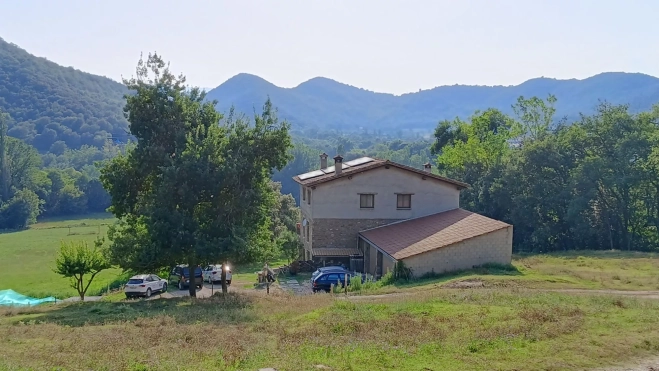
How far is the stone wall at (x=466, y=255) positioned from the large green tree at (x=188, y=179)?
8.88m

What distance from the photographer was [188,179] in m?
28.6

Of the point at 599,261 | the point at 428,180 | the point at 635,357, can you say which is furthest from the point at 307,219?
the point at 635,357

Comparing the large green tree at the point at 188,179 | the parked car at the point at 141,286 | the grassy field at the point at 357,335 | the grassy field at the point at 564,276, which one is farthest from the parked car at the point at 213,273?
the grassy field at the point at 357,335

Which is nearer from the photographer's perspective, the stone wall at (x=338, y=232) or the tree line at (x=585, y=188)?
the stone wall at (x=338, y=232)

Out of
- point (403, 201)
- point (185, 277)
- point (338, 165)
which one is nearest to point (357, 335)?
point (185, 277)

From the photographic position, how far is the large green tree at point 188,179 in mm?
28391

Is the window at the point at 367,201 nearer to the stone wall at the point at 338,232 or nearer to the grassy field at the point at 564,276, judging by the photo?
the stone wall at the point at 338,232

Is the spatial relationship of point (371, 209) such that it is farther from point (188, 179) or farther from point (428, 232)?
point (188, 179)

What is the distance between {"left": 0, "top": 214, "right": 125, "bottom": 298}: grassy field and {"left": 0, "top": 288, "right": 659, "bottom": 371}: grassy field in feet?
83.8

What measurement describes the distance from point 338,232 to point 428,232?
25.5ft

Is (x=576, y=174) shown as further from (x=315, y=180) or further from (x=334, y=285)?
(x=334, y=285)

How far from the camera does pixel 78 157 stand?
198m

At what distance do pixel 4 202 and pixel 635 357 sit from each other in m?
134

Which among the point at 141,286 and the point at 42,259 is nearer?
the point at 141,286
